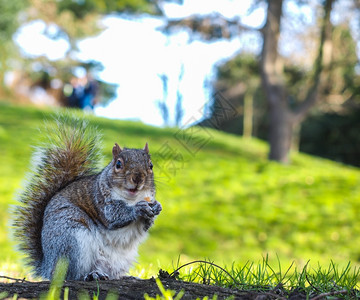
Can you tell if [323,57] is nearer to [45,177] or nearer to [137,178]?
[45,177]

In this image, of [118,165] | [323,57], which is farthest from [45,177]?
[323,57]

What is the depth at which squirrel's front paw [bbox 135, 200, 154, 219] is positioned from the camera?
219 cm

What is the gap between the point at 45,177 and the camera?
2646 mm

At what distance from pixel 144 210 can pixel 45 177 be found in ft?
2.51

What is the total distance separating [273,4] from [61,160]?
370 inches

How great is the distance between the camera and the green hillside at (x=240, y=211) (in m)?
5.97

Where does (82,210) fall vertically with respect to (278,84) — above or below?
below

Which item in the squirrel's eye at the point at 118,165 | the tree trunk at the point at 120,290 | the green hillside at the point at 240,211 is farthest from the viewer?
the green hillside at the point at 240,211

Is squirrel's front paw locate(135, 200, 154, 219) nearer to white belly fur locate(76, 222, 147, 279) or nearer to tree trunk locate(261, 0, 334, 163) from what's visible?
white belly fur locate(76, 222, 147, 279)

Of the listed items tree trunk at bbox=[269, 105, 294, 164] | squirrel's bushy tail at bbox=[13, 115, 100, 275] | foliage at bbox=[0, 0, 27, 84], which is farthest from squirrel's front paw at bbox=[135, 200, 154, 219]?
foliage at bbox=[0, 0, 27, 84]

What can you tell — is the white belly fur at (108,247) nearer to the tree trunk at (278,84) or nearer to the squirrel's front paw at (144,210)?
the squirrel's front paw at (144,210)

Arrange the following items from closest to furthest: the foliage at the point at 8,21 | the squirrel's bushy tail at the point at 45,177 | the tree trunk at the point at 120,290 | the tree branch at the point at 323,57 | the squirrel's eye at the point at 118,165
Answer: the tree trunk at the point at 120,290, the squirrel's eye at the point at 118,165, the squirrel's bushy tail at the point at 45,177, the tree branch at the point at 323,57, the foliage at the point at 8,21

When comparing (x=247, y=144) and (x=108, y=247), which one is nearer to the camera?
(x=108, y=247)

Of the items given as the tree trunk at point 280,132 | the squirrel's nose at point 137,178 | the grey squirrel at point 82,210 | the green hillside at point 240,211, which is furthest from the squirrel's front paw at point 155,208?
the tree trunk at point 280,132
